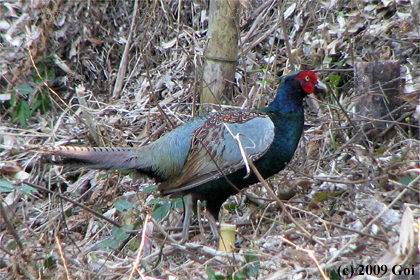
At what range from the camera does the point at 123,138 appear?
553 centimetres

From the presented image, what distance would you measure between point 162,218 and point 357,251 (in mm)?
1813

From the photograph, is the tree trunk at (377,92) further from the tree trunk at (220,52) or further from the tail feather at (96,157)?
the tail feather at (96,157)

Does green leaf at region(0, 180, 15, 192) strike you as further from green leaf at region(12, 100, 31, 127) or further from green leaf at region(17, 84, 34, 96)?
green leaf at region(17, 84, 34, 96)

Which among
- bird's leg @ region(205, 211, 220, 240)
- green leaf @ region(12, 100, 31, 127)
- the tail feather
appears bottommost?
bird's leg @ region(205, 211, 220, 240)

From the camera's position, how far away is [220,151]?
13.8 feet

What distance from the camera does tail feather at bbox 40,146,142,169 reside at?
376cm

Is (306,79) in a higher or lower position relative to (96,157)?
higher

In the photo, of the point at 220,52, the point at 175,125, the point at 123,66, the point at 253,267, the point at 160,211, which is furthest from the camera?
the point at 123,66

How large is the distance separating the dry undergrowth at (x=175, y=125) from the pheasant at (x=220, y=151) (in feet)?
0.76

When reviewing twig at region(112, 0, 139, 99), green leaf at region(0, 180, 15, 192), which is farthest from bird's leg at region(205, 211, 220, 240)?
twig at region(112, 0, 139, 99)

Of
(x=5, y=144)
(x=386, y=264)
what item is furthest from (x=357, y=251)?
(x=5, y=144)

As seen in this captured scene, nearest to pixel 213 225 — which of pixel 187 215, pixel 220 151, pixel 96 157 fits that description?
pixel 187 215

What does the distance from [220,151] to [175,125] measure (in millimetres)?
1284

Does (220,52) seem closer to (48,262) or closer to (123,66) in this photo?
(123,66)
